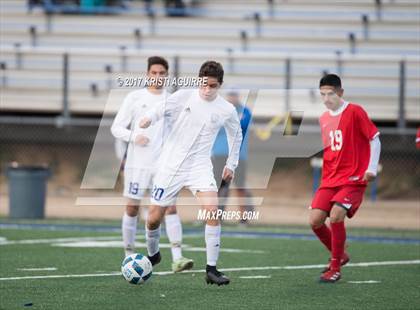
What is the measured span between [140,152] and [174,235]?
1015mm

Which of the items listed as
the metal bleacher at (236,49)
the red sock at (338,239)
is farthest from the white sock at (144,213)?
the red sock at (338,239)

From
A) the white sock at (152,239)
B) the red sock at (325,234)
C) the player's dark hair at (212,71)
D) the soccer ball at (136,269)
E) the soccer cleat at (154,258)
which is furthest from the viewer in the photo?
the red sock at (325,234)

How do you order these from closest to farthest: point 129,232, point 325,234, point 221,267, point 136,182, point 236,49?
point 325,234 → point 129,232 → point 136,182 → point 221,267 → point 236,49

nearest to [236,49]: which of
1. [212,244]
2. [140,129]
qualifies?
[140,129]

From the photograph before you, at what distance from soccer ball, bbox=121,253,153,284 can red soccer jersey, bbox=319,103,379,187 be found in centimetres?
208

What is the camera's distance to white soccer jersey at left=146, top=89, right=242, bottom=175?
28.4ft

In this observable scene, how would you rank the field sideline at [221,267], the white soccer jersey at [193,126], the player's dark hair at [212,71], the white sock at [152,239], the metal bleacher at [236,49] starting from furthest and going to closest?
the metal bleacher at [236,49] → the white sock at [152,239] → the white soccer jersey at [193,126] → the player's dark hair at [212,71] → the field sideline at [221,267]

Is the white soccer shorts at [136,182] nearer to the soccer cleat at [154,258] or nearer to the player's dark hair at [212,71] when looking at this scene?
the soccer cleat at [154,258]

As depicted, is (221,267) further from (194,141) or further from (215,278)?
(194,141)

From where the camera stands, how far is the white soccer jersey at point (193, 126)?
866cm

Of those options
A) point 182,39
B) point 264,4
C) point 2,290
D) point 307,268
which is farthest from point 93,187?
point 2,290

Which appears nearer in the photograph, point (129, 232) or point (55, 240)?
point (129, 232)

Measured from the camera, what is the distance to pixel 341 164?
9.14 metres

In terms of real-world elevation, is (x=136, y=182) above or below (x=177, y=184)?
below
